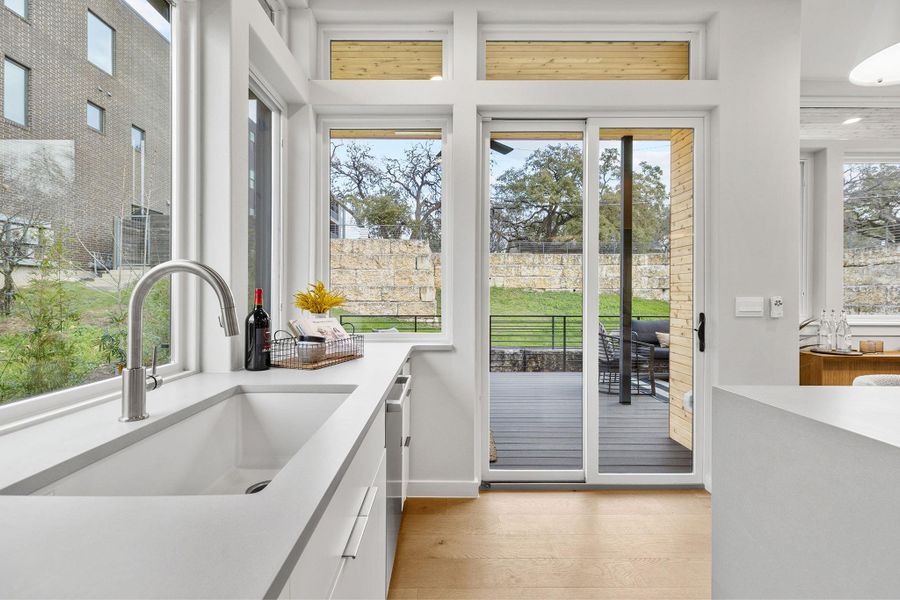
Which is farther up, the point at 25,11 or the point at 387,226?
the point at 25,11

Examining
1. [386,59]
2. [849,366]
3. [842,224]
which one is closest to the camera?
[386,59]

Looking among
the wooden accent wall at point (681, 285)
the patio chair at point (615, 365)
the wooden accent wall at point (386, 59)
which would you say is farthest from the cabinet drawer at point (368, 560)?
the wooden accent wall at point (386, 59)

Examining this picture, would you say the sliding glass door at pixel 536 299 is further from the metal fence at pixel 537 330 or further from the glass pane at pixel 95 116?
the glass pane at pixel 95 116

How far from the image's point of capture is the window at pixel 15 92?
1015mm

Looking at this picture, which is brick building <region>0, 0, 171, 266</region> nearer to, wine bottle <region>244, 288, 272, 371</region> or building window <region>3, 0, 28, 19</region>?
building window <region>3, 0, 28, 19</region>

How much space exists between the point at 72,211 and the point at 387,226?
1788mm

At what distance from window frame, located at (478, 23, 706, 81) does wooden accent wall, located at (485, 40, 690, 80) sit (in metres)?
0.02

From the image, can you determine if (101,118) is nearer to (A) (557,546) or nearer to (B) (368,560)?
(B) (368,560)

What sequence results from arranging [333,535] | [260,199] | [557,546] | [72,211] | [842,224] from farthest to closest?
[842,224]
[260,199]
[557,546]
[72,211]
[333,535]

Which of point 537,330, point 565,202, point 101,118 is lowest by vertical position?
point 537,330

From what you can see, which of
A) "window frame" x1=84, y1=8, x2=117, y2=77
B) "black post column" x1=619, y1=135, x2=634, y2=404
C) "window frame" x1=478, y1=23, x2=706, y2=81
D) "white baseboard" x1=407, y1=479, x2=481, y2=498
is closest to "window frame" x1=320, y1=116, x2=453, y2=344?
"window frame" x1=478, y1=23, x2=706, y2=81

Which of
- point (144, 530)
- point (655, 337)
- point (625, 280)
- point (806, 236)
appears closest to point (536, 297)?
point (625, 280)

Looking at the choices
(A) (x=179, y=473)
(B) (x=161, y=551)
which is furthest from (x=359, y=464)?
(B) (x=161, y=551)

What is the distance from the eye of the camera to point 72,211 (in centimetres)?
120
